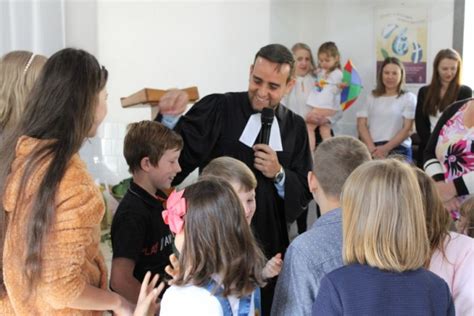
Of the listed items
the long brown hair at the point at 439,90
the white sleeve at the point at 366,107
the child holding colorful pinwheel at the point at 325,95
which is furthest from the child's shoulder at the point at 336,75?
the long brown hair at the point at 439,90

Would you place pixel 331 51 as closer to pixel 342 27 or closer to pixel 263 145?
pixel 342 27

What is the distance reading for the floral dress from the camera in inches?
110

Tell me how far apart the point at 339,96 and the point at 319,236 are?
13.6ft

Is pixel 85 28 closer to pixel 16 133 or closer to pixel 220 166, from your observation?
pixel 220 166

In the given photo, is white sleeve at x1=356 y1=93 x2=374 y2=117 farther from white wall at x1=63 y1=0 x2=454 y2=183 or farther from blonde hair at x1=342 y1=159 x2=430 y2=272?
blonde hair at x1=342 y1=159 x2=430 y2=272

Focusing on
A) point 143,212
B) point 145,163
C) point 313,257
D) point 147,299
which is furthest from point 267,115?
point 147,299

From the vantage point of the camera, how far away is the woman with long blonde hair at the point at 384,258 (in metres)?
1.55

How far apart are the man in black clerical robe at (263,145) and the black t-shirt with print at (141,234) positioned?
1.31 ft

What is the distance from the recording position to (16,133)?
1665 mm

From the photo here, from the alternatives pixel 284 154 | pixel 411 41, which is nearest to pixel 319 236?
pixel 284 154

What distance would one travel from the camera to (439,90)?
16.8 ft

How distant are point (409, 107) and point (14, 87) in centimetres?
432

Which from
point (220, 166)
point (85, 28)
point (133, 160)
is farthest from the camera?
point (85, 28)

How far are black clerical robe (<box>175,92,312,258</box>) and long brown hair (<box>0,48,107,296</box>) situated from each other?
3.62 feet
